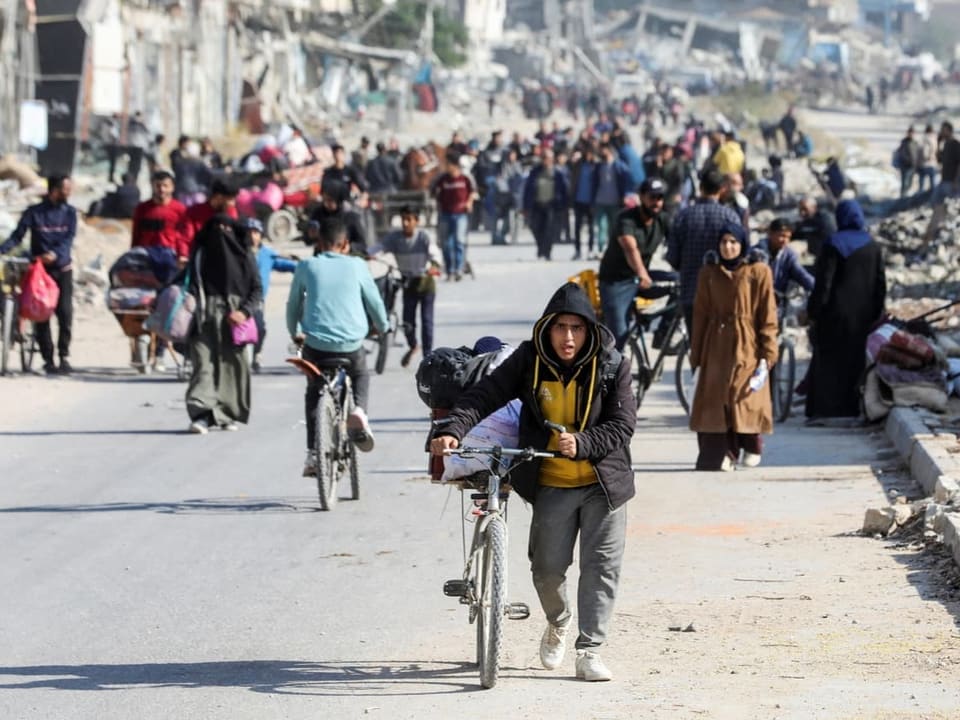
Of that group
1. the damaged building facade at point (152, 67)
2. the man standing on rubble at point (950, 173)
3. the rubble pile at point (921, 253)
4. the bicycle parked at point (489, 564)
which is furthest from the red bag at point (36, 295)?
the damaged building facade at point (152, 67)

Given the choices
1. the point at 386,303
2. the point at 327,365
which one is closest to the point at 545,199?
the point at 386,303

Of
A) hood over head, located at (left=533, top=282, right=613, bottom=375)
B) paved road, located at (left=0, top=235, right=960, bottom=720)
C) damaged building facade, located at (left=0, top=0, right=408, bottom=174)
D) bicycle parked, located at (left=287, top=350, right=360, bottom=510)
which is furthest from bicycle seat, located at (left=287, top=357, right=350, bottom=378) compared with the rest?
damaged building facade, located at (left=0, top=0, right=408, bottom=174)

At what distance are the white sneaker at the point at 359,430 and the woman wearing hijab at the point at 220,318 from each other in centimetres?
283

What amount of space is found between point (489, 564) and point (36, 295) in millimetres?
10950

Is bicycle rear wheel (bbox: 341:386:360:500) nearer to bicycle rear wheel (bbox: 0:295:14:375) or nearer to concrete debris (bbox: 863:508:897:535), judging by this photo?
concrete debris (bbox: 863:508:897:535)

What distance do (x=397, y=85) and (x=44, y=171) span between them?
45.5m

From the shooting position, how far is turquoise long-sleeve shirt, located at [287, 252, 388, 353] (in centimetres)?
1141

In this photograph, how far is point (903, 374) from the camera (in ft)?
48.3

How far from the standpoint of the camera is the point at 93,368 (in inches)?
731

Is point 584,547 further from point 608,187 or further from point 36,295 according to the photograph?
point 608,187

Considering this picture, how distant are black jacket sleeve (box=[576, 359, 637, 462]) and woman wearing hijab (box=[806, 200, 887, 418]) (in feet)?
25.6

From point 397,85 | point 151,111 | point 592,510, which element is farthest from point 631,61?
point 592,510

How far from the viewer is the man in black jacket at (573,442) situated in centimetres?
689

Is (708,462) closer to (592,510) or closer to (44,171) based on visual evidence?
(592,510)
